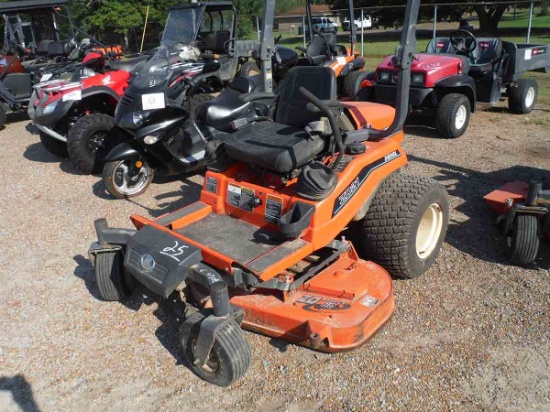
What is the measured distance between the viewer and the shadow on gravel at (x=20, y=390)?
272 cm

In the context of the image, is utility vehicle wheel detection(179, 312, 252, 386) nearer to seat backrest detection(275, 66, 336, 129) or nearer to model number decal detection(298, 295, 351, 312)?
model number decal detection(298, 295, 351, 312)

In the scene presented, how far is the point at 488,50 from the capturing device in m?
7.89

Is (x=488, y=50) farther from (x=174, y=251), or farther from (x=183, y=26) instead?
(x=174, y=251)

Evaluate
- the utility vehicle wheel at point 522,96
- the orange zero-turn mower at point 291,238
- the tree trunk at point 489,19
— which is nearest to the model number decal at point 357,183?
the orange zero-turn mower at point 291,238

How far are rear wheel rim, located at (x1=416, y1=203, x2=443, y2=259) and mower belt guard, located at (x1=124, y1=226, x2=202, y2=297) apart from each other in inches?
67.3

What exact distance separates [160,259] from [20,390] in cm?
105

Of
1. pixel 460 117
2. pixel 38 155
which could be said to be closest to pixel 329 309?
pixel 460 117

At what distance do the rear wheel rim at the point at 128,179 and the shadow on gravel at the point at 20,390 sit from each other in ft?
8.90

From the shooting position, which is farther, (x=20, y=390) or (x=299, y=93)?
(x=299, y=93)

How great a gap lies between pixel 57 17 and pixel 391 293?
10.1 m

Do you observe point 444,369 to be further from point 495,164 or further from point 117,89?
point 117,89

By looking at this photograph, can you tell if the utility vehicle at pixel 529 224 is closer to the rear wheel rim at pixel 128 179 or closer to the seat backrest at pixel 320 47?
the rear wheel rim at pixel 128 179

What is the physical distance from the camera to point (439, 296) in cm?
342

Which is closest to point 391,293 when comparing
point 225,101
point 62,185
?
point 225,101
